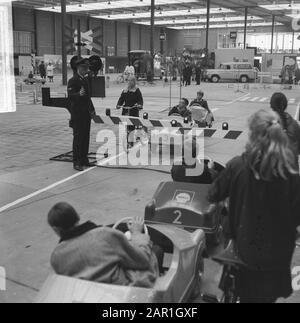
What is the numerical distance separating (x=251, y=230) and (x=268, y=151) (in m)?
0.51

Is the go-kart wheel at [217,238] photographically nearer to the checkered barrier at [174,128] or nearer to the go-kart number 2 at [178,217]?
the go-kart number 2 at [178,217]

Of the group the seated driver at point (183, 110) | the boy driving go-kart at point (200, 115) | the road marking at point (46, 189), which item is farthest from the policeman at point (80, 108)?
the boy driving go-kart at point (200, 115)

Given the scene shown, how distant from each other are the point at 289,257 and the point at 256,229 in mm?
272

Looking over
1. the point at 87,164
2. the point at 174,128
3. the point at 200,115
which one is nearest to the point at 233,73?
the point at 200,115

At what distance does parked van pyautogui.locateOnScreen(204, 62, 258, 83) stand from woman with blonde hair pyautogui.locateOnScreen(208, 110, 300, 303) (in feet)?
140

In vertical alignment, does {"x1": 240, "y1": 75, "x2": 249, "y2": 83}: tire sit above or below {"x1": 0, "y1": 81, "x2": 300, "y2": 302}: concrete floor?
above

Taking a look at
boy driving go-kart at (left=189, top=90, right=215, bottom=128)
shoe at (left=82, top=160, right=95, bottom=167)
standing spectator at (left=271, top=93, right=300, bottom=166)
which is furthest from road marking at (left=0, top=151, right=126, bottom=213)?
standing spectator at (left=271, top=93, right=300, bottom=166)

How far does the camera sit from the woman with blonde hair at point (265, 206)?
2.79m

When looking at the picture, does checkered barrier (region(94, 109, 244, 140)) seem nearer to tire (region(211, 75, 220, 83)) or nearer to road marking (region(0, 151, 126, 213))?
road marking (region(0, 151, 126, 213))

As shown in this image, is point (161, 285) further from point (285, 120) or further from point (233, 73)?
point (233, 73)

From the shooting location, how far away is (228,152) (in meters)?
11.2

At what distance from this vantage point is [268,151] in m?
2.77

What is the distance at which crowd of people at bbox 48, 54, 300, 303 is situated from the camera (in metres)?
2.81

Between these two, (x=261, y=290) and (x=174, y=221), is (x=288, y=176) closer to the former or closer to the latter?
(x=261, y=290)
